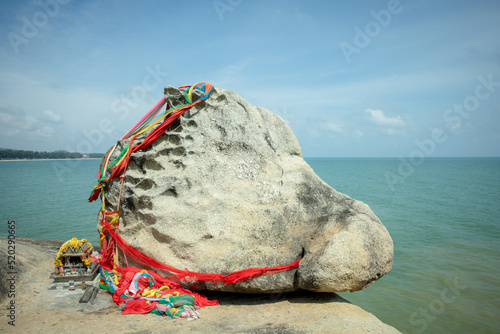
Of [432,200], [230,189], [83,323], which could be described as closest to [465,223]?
[432,200]

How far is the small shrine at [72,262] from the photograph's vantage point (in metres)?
4.76

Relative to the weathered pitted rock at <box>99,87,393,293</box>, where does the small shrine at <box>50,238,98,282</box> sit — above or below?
below

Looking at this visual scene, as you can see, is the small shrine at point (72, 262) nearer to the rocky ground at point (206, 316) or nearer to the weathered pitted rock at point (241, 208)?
the rocky ground at point (206, 316)

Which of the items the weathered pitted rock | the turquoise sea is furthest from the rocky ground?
the turquoise sea

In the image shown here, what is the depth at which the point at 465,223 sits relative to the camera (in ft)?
40.0

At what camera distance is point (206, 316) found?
3676 mm

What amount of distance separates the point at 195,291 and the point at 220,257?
24.6 inches

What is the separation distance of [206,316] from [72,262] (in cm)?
254

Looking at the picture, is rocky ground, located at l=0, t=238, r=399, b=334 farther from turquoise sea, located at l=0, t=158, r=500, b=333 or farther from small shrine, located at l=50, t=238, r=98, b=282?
turquoise sea, located at l=0, t=158, r=500, b=333

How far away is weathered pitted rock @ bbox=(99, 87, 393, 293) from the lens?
12.1ft

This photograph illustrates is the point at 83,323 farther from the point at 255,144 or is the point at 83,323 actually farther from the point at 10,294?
the point at 255,144

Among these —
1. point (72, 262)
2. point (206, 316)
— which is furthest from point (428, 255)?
point (72, 262)

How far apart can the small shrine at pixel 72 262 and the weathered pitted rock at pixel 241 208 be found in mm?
827

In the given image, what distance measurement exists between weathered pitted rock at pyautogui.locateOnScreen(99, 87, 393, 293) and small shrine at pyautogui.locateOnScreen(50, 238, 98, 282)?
827mm
